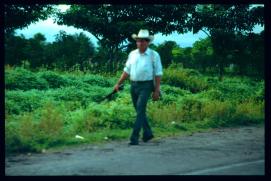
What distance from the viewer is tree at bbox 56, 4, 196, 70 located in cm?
2617

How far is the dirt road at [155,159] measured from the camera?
7.53 metres

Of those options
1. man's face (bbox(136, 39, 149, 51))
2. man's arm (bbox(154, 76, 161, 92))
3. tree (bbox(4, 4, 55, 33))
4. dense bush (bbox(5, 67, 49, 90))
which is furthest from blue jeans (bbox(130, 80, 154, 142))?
tree (bbox(4, 4, 55, 33))

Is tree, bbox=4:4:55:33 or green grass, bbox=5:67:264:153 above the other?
tree, bbox=4:4:55:33

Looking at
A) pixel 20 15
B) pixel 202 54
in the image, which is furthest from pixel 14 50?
pixel 202 54

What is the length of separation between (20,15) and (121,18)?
631 centimetres

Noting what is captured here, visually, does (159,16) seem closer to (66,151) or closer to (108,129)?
(108,129)

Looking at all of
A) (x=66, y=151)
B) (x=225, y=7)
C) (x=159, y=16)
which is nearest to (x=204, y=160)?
(x=66, y=151)

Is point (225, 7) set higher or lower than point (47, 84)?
higher

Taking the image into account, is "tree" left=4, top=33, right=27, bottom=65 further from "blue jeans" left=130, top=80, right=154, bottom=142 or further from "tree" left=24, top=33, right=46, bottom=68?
"blue jeans" left=130, top=80, right=154, bottom=142

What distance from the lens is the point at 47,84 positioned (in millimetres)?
18016

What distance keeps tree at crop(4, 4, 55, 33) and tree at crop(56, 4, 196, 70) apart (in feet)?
11.6

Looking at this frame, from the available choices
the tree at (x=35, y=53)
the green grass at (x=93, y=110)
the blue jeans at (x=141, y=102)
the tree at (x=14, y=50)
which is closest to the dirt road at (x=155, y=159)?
the blue jeans at (x=141, y=102)
